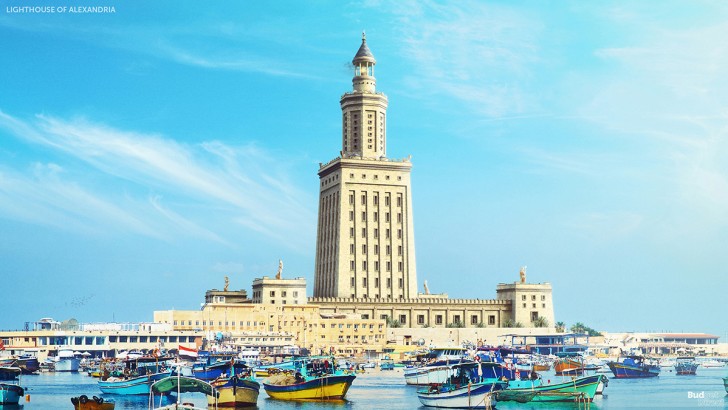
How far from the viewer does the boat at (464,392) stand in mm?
89312

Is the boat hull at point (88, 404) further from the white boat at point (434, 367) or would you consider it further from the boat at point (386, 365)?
the boat at point (386, 365)

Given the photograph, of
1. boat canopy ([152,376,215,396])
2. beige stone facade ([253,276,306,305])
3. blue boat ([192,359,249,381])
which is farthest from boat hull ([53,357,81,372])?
boat canopy ([152,376,215,396])

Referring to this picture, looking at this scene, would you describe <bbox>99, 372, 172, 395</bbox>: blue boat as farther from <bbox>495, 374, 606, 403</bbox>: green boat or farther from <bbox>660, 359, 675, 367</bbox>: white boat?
<bbox>660, 359, 675, 367</bbox>: white boat

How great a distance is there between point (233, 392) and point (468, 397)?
60.8 feet

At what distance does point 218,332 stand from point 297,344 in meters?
13.1

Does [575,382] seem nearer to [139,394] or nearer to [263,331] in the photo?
[139,394]

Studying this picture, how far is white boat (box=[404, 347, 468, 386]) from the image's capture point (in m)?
114

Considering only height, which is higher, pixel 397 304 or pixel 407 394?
pixel 397 304

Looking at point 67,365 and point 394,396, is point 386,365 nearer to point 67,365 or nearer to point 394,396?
point 67,365

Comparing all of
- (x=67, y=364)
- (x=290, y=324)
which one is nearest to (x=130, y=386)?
(x=67, y=364)

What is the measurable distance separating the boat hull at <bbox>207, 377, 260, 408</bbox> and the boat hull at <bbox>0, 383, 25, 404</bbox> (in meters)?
17.6

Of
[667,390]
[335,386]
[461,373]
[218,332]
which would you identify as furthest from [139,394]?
[218,332]

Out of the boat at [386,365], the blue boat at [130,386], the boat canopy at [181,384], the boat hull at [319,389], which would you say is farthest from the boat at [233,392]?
the boat at [386,365]

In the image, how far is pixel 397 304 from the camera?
19812 cm
